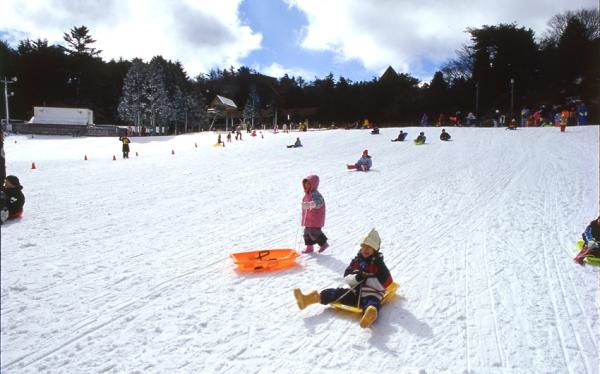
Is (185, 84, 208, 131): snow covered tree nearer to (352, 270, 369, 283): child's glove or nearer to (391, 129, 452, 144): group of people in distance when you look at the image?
(391, 129, 452, 144): group of people in distance

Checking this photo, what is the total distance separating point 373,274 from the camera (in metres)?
5.19

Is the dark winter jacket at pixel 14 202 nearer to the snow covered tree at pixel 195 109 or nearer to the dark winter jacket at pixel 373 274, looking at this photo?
the dark winter jacket at pixel 373 274

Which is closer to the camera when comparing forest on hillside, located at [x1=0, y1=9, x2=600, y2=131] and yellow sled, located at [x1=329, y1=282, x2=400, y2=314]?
yellow sled, located at [x1=329, y1=282, x2=400, y2=314]

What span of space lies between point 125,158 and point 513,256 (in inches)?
806

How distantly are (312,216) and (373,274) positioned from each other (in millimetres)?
2546

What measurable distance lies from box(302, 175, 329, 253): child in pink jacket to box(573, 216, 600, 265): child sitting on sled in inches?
170

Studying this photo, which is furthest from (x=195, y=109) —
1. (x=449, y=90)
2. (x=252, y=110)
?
(x=449, y=90)

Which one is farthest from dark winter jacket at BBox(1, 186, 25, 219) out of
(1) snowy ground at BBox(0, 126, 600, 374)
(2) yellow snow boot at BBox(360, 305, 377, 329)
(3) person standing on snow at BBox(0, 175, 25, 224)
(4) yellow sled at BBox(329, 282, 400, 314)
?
(2) yellow snow boot at BBox(360, 305, 377, 329)

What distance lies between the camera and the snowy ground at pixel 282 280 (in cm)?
409

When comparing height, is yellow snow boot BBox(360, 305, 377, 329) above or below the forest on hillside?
below

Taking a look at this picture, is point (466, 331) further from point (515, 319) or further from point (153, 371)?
point (153, 371)

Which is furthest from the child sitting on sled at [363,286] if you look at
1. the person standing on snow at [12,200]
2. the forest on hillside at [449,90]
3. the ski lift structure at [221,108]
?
the ski lift structure at [221,108]

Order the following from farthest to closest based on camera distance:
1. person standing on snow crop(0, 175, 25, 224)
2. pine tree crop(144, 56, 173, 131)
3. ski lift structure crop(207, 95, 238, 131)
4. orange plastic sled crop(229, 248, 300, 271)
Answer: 1. ski lift structure crop(207, 95, 238, 131)
2. pine tree crop(144, 56, 173, 131)
3. person standing on snow crop(0, 175, 25, 224)
4. orange plastic sled crop(229, 248, 300, 271)

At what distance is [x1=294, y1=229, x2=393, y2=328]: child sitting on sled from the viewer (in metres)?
5.00
